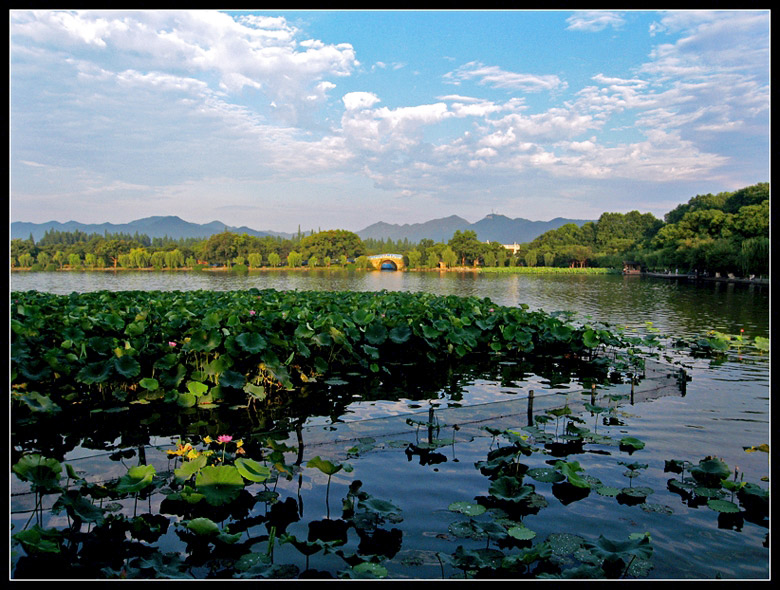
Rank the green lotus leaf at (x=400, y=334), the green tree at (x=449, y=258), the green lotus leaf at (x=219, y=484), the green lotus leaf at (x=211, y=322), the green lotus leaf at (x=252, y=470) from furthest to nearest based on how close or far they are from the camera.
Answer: the green tree at (x=449, y=258)
the green lotus leaf at (x=400, y=334)
the green lotus leaf at (x=211, y=322)
the green lotus leaf at (x=252, y=470)
the green lotus leaf at (x=219, y=484)

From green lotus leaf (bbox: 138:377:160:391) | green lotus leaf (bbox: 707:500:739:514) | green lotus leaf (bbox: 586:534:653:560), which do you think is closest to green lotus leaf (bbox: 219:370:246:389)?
green lotus leaf (bbox: 138:377:160:391)

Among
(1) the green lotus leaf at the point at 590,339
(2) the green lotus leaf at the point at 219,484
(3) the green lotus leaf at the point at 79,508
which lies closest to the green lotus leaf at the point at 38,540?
(3) the green lotus leaf at the point at 79,508

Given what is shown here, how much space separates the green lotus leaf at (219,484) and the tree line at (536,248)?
32.1 m

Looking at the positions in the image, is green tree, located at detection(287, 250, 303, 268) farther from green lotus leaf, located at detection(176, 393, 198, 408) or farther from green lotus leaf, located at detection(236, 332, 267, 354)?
green lotus leaf, located at detection(176, 393, 198, 408)

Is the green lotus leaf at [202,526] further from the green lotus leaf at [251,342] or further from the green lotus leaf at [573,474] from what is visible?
the green lotus leaf at [251,342]

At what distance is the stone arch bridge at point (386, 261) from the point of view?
290 feet

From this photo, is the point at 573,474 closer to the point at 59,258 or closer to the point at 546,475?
the point at 546,475

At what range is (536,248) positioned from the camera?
99.9 m

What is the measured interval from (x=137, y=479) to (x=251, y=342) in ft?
9.94

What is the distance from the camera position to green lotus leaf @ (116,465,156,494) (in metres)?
3.17
